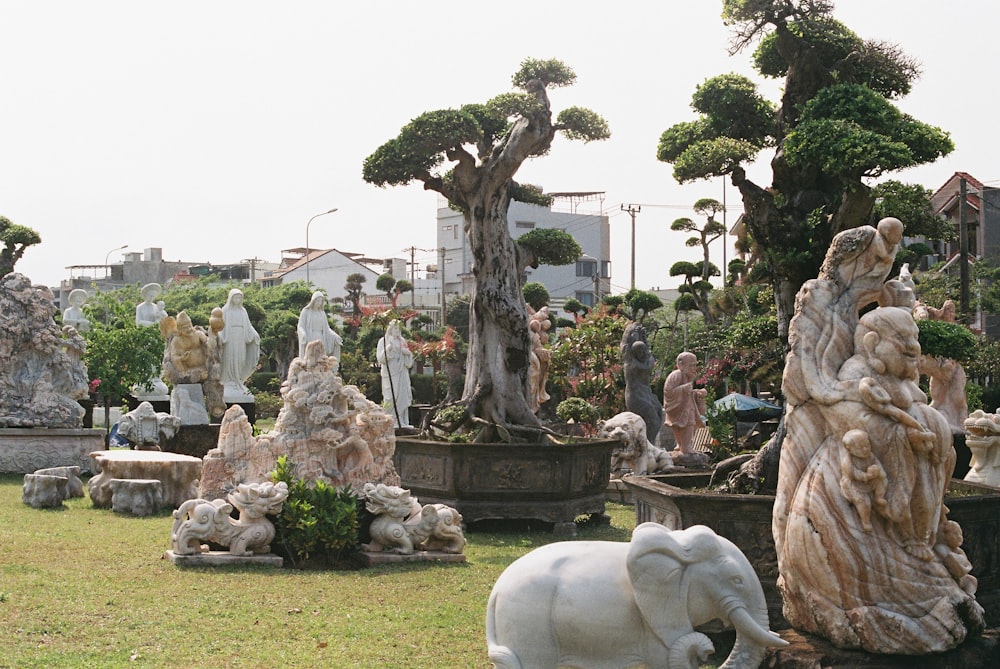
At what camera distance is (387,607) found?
7598mm

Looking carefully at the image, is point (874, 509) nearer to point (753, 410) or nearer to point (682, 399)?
point (682, 399)

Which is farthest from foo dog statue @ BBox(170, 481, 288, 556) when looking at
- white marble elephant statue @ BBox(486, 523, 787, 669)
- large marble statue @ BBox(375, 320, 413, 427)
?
large marble statue @ BBox(375, 320, 413, 427)

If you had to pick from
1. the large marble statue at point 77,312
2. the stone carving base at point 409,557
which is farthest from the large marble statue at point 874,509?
the large marble statue at point 77,312

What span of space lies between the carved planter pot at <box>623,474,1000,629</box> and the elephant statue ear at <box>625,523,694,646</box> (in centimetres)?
243

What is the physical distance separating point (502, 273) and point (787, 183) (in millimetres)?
4486

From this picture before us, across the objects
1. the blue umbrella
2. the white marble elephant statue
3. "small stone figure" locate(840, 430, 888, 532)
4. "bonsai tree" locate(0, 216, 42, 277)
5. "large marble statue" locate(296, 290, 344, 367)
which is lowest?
the blue umbrella

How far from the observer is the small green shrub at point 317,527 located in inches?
356

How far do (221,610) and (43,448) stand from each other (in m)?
9.36

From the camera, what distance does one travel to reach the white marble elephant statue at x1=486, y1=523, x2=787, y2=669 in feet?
12.8

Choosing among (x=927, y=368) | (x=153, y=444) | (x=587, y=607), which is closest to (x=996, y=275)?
(x=927, y=368)

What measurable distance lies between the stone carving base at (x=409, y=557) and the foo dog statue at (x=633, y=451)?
4.80 meters

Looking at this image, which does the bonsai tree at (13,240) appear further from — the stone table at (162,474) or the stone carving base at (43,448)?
the stone table at (162,474)

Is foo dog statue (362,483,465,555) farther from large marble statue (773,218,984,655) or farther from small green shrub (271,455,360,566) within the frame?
large marble statue (773,218,984,655)

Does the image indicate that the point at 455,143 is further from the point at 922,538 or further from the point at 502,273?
the point at 922,538
